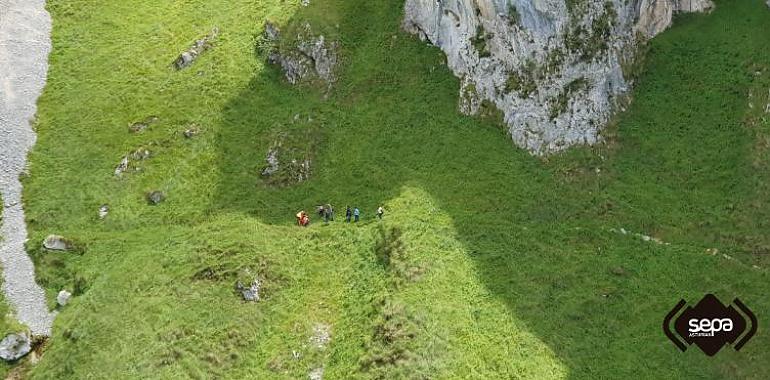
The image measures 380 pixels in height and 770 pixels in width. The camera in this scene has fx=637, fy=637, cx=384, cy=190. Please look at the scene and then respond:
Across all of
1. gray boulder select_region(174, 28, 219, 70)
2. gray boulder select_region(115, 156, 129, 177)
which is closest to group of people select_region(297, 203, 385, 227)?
gray boulder select_region(115, 156, 129, 177)

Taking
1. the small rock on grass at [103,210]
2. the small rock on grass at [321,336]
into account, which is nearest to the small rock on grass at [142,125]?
the small rock on grass at [103,210]

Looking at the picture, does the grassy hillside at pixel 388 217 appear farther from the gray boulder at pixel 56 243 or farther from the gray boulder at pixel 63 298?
the gray boulder at pixel 63 298

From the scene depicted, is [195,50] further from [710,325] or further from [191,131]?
[710,325]

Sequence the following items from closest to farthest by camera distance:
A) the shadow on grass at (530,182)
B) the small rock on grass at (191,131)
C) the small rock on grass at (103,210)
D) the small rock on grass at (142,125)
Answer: the shadow on grass at (530,182) → the small rock on grass at (103,210) → the small rock on grass at (191,131) → the small rock on grass at (142,125)

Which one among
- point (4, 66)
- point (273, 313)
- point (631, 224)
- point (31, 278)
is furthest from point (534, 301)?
point (4, 66)

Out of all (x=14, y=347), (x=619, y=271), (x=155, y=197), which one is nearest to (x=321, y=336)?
(x=155, y=197)

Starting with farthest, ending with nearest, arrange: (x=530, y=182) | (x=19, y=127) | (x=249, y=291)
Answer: (x=19, y=127) < (x=530, y=182) < (x=249, y=291)
